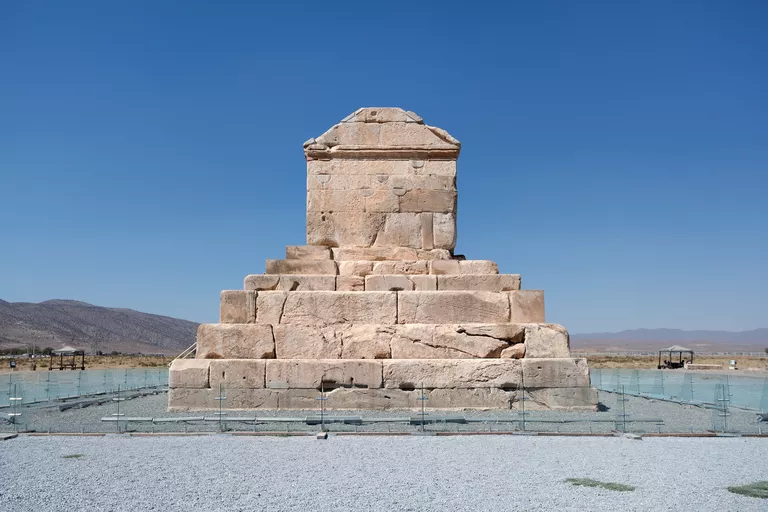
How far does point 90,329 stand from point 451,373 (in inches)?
3177

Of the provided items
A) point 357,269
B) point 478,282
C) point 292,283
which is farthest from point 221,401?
point 478,282

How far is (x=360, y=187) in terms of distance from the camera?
37.5ft

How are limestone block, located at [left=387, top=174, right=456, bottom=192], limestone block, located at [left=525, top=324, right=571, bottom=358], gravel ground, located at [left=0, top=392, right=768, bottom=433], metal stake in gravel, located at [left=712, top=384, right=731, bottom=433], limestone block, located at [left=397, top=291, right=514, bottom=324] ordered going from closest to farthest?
gravel ground, located at [left=0, top=392, right=768, bottom=433] → metal stake in gravel, located at [left=712, top=384, right=731, bottom=433] → limestone block, located at [left=525, top=324, right=571, bottom=358] → limestone block, located at [left=397, top=291, right=514, bottom=324] → limestone block, located at [left=387, top=174, right=456, bottom=192]

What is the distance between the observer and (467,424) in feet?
26.9

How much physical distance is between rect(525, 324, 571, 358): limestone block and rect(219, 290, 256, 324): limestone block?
4261 millimetres

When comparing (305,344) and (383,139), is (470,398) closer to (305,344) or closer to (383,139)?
(305,344)

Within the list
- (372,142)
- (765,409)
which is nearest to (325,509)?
(765,409)

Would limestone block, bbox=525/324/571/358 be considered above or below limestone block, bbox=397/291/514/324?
below

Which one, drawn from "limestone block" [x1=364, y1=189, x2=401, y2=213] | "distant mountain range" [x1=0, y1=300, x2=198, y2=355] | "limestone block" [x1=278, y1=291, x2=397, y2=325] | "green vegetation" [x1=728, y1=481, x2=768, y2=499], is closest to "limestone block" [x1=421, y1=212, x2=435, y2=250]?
"limestone block" [x1=364, y1=189, x2=401, y2=213]

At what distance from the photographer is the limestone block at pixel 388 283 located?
1042cm

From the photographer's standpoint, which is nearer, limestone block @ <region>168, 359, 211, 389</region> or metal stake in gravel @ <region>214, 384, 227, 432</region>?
metal stake in gravel @ <region>214, 384, 227, 432</region>

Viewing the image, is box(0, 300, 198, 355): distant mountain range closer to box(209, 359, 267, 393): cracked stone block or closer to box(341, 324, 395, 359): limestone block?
box(209, 359, 267, 393): cracked stone block

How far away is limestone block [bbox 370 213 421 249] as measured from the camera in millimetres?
11289

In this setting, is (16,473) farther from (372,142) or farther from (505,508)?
(372,142)
